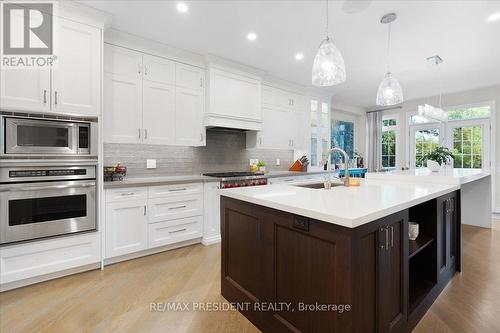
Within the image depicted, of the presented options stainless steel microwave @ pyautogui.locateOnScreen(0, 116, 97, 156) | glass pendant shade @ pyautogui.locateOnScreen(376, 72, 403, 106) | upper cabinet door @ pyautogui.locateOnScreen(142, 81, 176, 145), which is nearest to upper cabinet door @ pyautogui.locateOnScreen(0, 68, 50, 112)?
stainless steel microwave @ pyautogui.locateOnScreen(0, 116, 97, 156)

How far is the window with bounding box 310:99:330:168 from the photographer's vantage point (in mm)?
5262

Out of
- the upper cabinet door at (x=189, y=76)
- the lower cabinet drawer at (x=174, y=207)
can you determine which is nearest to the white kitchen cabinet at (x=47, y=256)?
the lower cabinet drawer at (x=174, y=207)

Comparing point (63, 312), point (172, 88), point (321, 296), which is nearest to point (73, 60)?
point (172, 88)

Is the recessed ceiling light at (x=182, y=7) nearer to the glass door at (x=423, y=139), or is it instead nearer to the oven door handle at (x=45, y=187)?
the oven door handle at (x=45, y=187)

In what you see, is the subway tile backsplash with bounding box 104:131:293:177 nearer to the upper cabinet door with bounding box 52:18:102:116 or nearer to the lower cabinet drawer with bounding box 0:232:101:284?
the upper cabinet door with bounding box 52:18:102:116

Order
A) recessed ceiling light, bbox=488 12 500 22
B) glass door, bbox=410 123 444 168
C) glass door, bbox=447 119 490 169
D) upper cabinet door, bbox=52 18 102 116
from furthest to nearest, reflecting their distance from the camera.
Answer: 1. glass door, bbox=410 123 444 168
2. glass door, bbox=447 119 490 169
3. recessed ceiling light, bbox=488 12 500 22
4. upper cabinet door, bbox=52 18 102 116

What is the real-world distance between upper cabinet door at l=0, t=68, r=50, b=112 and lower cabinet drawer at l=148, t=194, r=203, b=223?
1.41 metres

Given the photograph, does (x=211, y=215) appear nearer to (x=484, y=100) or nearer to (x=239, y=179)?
(x=239, y=179)

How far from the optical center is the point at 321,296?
48.8 inches

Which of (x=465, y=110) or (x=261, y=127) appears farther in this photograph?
(x=465, y=110)

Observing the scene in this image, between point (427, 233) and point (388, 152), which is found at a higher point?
point (388, 152)

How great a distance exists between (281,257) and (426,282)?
1460 mm

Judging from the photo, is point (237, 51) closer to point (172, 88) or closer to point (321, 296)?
point (172, 88)

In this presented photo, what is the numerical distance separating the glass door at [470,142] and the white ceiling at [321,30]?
1.66 meters
